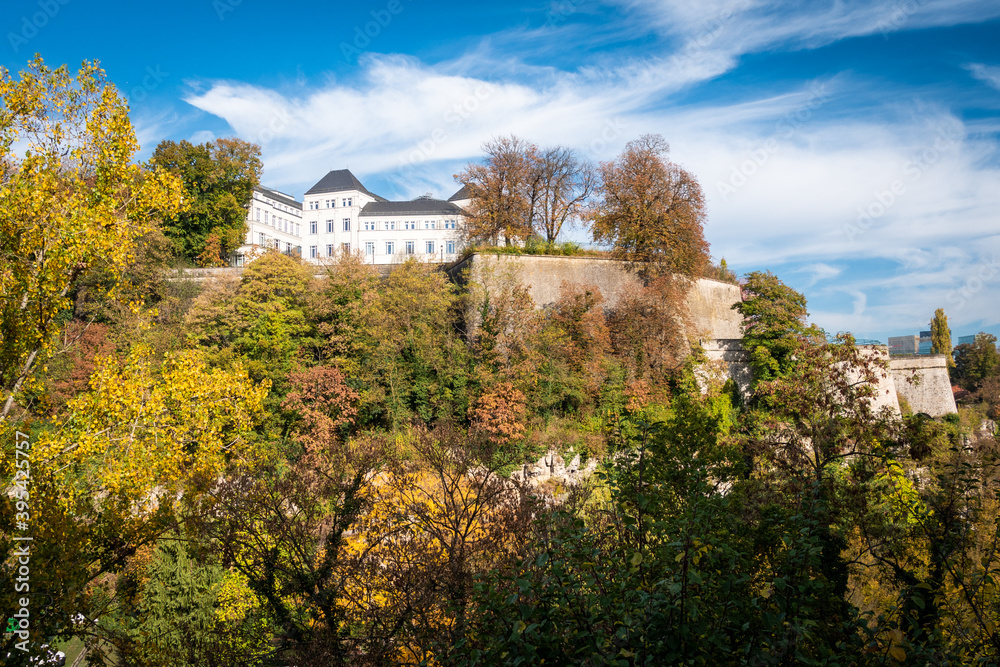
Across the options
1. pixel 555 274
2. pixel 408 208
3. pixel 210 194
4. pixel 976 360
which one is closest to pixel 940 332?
pixel 976 360

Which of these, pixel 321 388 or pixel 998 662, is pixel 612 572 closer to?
pixel 998 662

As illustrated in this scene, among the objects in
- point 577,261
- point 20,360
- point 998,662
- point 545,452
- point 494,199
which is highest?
point 494,199

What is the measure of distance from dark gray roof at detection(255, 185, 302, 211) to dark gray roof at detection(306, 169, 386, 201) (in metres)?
1.56

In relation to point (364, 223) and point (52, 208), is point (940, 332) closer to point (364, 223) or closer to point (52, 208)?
point (364, 223)

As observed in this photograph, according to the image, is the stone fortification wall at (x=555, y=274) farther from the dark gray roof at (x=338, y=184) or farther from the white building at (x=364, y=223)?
the dark gray roof at (x=338, y=184)

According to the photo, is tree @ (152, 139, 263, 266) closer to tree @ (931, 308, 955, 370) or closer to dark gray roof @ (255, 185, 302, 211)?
dark gray roof @ (255, 185, 302, 211)

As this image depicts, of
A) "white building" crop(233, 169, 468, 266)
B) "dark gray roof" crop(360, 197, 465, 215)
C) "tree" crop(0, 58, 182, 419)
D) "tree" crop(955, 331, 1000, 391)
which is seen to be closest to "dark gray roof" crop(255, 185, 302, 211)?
"white building" crop(233, 169, 468, 266)

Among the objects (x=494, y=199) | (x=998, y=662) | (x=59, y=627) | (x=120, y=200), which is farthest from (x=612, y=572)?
(x=494, y=199)

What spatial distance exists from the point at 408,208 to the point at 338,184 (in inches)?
259

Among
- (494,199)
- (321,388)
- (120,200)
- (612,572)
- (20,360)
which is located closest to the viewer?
(612,572)

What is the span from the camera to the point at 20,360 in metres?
6.10

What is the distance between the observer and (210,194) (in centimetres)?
3300

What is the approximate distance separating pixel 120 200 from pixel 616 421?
15.8m

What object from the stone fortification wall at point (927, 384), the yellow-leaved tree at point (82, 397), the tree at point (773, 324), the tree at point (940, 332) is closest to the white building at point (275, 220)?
the tree at point (773, 324)
